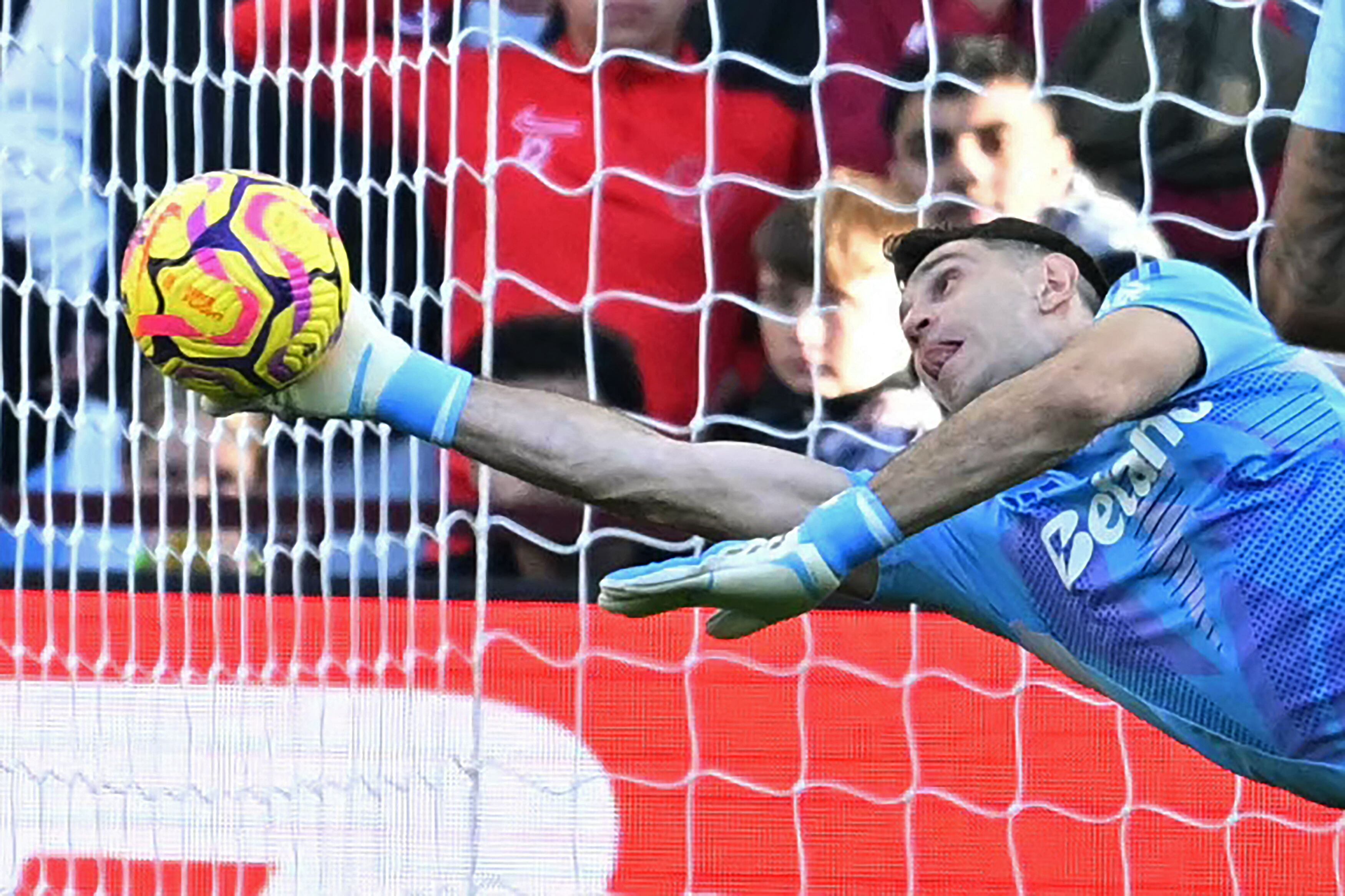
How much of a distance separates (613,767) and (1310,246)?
1501 millimetres

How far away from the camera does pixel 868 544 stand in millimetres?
2559

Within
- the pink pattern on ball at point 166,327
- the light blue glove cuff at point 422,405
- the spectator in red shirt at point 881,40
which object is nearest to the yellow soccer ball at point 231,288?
the pink pattern on ball at point 166,327

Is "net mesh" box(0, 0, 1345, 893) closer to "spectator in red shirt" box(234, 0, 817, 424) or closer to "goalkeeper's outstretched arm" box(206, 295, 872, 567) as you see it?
"spectator in red shirt" box(234, 0, 817, 424)

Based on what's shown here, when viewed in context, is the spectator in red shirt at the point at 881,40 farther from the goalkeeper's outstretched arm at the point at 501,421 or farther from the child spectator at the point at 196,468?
the child spectator at the point at 196,468

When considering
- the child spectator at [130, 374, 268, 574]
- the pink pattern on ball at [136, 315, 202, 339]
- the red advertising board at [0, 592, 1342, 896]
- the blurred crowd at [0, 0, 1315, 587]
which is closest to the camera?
the pink pattern on ball at [136, 315, 202, 339]

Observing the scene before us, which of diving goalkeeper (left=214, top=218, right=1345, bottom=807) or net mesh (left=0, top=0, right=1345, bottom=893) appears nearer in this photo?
diving goalkeeper (left=214, top=218, right=1345, bottom=807)

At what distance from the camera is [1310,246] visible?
282cm

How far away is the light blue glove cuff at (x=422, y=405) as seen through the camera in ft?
9.36

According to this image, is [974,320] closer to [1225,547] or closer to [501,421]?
[1225,547]

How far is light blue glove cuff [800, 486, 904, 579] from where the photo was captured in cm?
255

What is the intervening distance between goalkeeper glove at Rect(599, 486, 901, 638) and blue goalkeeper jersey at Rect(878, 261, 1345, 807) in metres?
0.43

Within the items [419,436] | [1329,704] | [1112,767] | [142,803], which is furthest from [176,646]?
[1329,704]

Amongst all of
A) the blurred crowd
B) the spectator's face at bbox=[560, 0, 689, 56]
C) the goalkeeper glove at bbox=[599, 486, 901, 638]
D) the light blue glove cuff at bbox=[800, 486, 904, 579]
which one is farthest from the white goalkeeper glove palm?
the spectator's face at bbox=[560, 0, 689, 56]

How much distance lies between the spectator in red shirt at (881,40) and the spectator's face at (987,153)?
5cm
